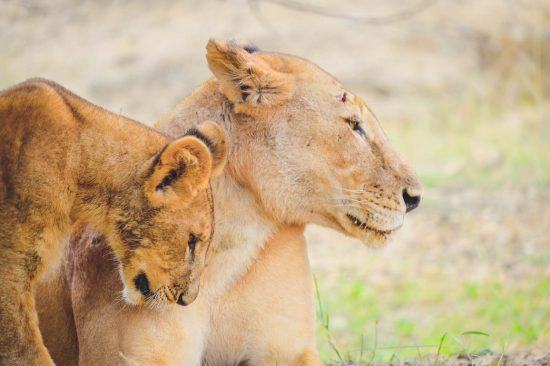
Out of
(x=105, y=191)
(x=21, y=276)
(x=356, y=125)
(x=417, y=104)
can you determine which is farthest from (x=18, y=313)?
(x=417, y=104)

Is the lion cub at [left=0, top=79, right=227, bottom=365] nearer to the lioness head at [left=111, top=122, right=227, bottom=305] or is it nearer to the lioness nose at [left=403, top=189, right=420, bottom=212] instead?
the lioness head at [left=111, top=122, right=227, bottom=305]

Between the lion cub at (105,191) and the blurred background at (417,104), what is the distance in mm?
1584

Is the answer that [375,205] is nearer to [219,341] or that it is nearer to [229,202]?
[229,202]

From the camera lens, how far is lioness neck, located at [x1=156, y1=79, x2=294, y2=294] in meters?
3.41

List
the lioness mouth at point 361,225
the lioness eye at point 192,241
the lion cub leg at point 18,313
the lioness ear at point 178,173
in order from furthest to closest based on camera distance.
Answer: the lioness mouth at point 361,225, the lioness eye at point 192,241, the lioness ear at point 178,173, the lion cub leg at point 18,313

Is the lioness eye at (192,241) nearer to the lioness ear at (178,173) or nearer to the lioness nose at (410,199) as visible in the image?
the lioness ear at (178,173)

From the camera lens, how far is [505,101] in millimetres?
11859

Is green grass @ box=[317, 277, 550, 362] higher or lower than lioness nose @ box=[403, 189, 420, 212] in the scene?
lower

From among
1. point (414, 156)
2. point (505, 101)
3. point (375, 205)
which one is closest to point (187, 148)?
point (375, 205)

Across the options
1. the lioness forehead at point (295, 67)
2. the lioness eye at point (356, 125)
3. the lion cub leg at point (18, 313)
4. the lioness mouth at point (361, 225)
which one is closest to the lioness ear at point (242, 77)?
the lioness forehead at point (295, 67)

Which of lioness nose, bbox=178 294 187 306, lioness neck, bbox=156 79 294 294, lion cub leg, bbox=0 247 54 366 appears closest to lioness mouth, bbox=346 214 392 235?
lioness neck, bbox=156 79 294 294

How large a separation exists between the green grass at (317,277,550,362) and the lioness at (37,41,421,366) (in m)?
2.20

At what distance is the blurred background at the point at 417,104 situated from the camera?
6.69 m

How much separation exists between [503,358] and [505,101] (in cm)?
829
